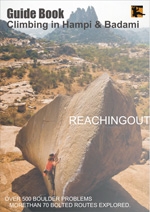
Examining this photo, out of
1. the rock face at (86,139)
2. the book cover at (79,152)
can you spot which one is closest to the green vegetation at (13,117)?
the book cover at (79,152)

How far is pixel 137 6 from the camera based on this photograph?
6.36m

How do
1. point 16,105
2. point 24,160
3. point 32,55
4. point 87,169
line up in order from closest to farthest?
point 87,169, point 24,160, point 16,105, point 32,55

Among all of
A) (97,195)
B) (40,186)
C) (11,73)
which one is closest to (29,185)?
(40,186)

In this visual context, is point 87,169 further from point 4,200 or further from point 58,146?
point 4,200

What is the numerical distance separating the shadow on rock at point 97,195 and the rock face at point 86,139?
1.56ft

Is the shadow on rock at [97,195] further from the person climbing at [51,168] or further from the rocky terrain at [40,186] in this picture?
the person climbing at [51,168]

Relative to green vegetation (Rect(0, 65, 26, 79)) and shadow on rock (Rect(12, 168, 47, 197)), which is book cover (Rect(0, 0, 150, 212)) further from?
green vegetation (Rect(0, 65, 26, 79))

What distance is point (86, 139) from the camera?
14.5 ft

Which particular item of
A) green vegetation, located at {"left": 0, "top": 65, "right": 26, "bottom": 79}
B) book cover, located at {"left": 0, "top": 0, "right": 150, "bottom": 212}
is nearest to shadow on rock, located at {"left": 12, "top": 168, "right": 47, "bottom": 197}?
book cover, located at {"left": 0, "top": 0, "right": 150, "bottom": 212}

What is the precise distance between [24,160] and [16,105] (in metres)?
6.84

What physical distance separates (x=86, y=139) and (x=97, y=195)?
1923 mm

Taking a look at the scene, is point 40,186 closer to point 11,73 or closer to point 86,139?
point 86,139

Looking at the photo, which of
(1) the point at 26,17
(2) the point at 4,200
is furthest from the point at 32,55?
(2) the point at 4,200

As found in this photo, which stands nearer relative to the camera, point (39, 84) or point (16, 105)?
point (16, 105)
